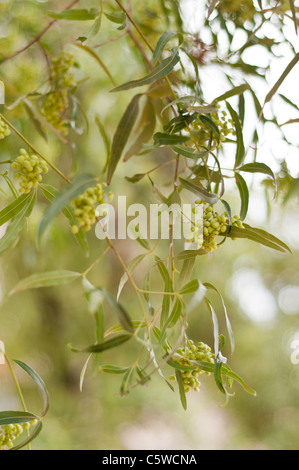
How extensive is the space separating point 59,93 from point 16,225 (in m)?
0.30

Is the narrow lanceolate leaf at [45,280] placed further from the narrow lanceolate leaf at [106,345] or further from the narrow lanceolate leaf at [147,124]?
the narrow lanceolate leaf at [147,124]

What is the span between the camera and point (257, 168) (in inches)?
19.1

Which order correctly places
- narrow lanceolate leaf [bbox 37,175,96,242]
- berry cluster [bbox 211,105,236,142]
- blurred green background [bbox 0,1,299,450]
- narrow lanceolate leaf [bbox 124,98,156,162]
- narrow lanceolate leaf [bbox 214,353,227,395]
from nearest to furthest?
narrow lanceolate leaf [bbox 37,175,96,242]
narrow lanceolate leaf [bbox 214,353,227,395]
berry cluster [bbox 211,105,236,142]
narrow lanceolate leaf [bbox 124,98,156,162]
blurred green background [bbox 0,1,299,450]

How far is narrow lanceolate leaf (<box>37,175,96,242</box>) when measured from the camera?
30 centimetres

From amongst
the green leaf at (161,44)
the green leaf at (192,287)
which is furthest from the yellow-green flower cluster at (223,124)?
the green leaf at (192,287)

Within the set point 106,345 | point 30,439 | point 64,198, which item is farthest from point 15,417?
point 64,198

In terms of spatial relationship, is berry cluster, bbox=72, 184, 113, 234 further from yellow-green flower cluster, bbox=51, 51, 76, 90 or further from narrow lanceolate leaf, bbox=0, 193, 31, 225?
yellow-green flower cluster, bbox=51, 51, 76, 90

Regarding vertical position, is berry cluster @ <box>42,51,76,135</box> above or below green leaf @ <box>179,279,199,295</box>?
above

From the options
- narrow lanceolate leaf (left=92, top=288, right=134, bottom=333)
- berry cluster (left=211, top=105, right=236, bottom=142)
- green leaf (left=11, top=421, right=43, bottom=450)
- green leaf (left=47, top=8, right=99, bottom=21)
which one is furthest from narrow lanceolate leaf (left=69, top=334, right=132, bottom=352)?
green leaf (left=47, top=8, right=99, bottom=21)

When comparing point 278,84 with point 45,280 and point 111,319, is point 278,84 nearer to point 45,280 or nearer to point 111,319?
point 45,280

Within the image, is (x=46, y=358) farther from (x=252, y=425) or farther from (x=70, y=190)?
(x=70, y=190)

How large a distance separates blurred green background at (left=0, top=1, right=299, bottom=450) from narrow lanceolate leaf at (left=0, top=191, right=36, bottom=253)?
0.25 meters
